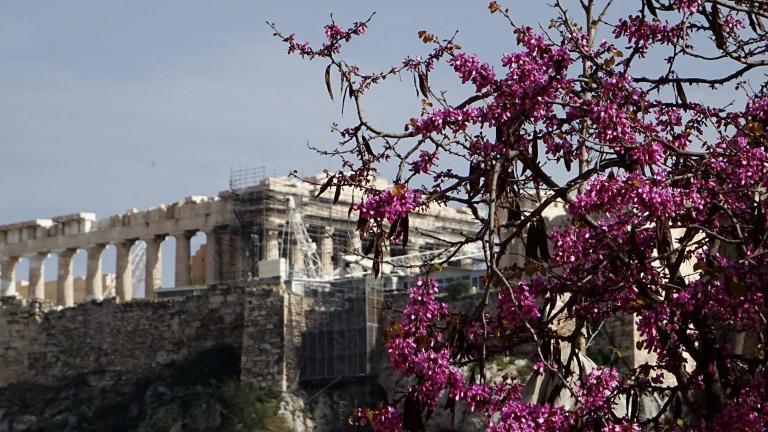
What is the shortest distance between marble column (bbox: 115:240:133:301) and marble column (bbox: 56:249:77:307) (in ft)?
7.34

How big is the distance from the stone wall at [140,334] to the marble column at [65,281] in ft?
33.4

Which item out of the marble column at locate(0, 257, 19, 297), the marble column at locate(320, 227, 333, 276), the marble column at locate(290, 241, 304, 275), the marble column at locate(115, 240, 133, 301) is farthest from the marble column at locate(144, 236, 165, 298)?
the marble column at locate(0, 257, 19, 297)

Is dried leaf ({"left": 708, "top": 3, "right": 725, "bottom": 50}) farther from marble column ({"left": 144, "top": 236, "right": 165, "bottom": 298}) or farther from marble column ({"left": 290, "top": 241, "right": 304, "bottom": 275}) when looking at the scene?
marble column ({"left": 144, "top": 236, "right": 165, "bottom": 298})

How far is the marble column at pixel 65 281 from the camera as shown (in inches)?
2667

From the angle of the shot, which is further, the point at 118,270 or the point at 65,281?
the point at 65,281

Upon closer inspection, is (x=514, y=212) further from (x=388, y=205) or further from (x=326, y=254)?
(x=326, y=254)

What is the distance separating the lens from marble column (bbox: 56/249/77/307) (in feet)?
222

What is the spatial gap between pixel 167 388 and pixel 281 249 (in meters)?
9.63

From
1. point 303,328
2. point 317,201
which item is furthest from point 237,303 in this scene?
point 317,201

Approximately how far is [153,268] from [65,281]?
5344mm

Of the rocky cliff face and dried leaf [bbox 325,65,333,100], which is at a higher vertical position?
dried leaf [bbox 325,65,333,100]

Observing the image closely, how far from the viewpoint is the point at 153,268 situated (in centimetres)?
6469

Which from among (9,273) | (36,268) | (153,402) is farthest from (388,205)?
(9,273)

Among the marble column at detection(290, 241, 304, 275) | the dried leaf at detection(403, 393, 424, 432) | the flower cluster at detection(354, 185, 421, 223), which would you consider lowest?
the dried leaf at detection(403, 393, 424, 432)
